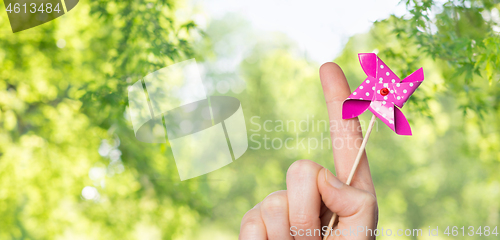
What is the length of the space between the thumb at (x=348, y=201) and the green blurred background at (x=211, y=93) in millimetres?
A: 806

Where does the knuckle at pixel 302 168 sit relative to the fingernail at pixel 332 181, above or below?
above

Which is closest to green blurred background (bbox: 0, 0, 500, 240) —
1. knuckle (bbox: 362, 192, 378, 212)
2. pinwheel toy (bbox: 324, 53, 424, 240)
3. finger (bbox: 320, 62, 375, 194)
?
pinwheel toy (bbox: 324, 53, 424, 240)

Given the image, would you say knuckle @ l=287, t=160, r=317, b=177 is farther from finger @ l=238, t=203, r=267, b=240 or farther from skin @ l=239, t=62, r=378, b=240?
finger @ l=238, t=203, r=267, b=240

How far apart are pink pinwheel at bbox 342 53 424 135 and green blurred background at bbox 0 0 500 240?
1.88 feet

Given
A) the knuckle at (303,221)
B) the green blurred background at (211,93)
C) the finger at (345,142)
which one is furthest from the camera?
the green blurred background at (211,93)

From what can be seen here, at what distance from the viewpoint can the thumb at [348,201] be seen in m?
0.53

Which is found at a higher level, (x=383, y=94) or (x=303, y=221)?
(x=383, y=94)

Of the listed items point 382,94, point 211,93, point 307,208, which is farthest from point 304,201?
point 211,93

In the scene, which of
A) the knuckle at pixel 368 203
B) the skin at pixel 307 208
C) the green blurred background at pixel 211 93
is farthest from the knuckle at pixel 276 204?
the green blurred background at pixel 211 93

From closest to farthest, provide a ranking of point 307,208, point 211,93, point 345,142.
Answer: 1. point 307,208
2. point 345,142
3. point 211,93

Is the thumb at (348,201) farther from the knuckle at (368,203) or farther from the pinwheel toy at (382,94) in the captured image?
the pinwheel toy at (382,94)

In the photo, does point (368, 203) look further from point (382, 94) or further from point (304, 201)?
point (382, 94)

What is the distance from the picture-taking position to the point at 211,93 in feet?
7.41

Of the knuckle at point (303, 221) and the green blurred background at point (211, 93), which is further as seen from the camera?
the green blurred background at point (211, 93)
